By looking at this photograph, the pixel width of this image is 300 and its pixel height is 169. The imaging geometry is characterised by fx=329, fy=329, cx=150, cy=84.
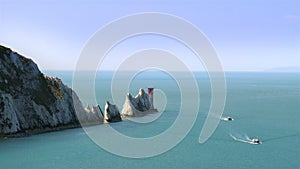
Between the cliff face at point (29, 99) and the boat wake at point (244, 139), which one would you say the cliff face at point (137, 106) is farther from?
the boat wake at point (244, 139)

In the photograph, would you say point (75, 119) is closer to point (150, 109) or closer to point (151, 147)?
point (151, 147)

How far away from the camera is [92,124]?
2744 inches

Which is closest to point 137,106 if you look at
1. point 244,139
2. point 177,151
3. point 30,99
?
point 30,99

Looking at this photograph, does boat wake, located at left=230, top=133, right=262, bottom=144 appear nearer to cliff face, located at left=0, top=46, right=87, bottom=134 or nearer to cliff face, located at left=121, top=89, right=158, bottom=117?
cliff face, located at left=121, top=89, right=158, bottom=117

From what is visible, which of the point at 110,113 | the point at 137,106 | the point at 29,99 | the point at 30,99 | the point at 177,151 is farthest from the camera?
the point at 137,106

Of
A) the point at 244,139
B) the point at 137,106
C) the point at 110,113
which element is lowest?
the point at 244,139

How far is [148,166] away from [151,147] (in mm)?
10456

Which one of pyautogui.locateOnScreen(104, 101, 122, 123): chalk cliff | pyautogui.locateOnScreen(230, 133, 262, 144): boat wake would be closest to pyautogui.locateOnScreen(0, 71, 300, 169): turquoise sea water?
pyautogui.locateOnScreen(230, 133, 262, 144): boat wake

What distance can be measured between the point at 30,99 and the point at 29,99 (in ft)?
0.67

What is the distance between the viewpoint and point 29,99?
205 feet

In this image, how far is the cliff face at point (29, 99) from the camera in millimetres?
57062

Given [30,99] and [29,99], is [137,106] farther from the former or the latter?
[29,99]

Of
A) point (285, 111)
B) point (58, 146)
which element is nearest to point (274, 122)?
point (285, 111)

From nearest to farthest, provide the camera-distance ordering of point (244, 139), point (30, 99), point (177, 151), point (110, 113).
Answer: point (177, 151) → point (244, 139) → point (30, 99) → point (110, 113)
